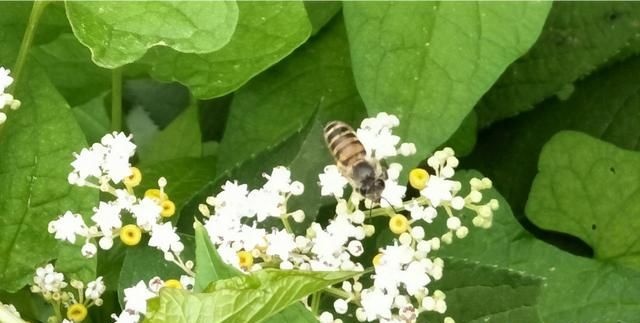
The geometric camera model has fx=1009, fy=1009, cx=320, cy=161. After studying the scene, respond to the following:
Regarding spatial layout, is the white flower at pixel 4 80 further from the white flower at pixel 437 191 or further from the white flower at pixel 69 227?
the white flower at pixel 437 191

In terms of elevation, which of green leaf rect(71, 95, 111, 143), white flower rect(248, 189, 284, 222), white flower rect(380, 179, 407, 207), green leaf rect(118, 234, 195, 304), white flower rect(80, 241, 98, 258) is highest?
white flower rect(380, 179, 407, 207)

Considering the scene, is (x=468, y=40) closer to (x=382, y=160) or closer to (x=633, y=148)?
(x=382, y=160)

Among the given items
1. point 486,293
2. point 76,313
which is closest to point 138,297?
point 76,313

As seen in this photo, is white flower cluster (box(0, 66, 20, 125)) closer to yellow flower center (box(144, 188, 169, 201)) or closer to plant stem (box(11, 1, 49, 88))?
plant stem (box(11, 1, 49, 88))

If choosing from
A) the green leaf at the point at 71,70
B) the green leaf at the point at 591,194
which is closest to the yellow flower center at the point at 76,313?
the green leaf at the point at 71,70

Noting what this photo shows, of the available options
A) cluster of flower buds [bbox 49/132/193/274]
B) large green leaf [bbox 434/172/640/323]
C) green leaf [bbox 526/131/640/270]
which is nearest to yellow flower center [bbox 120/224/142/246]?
cluster of flower buds [bbox 49/132/193/274]
